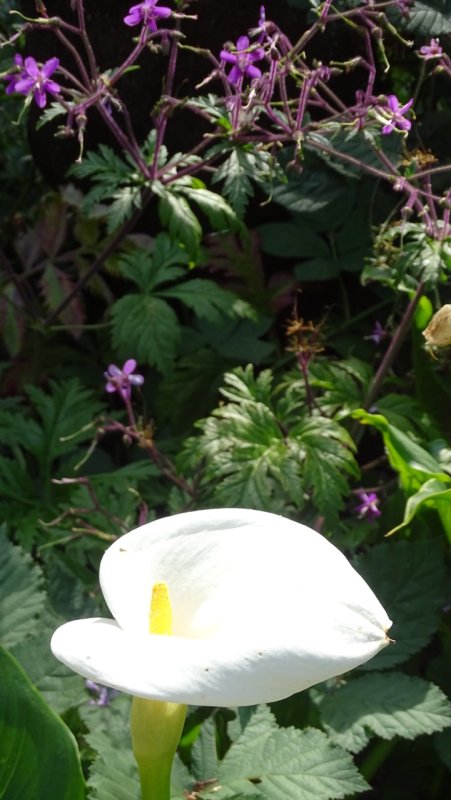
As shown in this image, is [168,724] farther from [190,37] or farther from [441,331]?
[190,37]

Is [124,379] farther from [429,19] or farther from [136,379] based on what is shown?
[429,19]

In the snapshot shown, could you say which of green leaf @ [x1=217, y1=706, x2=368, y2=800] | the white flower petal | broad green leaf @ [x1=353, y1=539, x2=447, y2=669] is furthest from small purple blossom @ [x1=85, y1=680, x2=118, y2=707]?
the white flower petal

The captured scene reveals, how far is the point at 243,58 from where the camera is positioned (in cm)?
121

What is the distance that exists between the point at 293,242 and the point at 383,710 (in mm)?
929

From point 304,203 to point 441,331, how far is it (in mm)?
570

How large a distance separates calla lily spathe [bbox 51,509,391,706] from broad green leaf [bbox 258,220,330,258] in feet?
3.41

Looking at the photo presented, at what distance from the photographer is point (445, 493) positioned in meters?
1.10

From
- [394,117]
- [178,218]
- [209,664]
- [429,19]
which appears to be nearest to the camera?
[209,664]

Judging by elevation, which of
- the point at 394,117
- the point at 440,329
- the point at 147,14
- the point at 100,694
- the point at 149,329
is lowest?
the point at 100,694

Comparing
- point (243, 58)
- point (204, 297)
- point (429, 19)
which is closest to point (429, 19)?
point (429, 19)

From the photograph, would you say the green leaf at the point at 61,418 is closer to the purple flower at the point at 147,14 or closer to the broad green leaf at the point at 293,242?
the broad green leaf at the point at 293,242

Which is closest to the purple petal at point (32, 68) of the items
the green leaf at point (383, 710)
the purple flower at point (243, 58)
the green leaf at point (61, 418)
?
the purple flower at point (243, 58)

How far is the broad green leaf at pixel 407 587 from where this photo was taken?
120 cm

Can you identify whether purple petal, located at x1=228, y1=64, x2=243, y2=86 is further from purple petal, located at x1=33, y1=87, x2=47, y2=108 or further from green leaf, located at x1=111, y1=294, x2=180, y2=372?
green leaf, located at x1=111, y1=294, x2=180, y2=372
